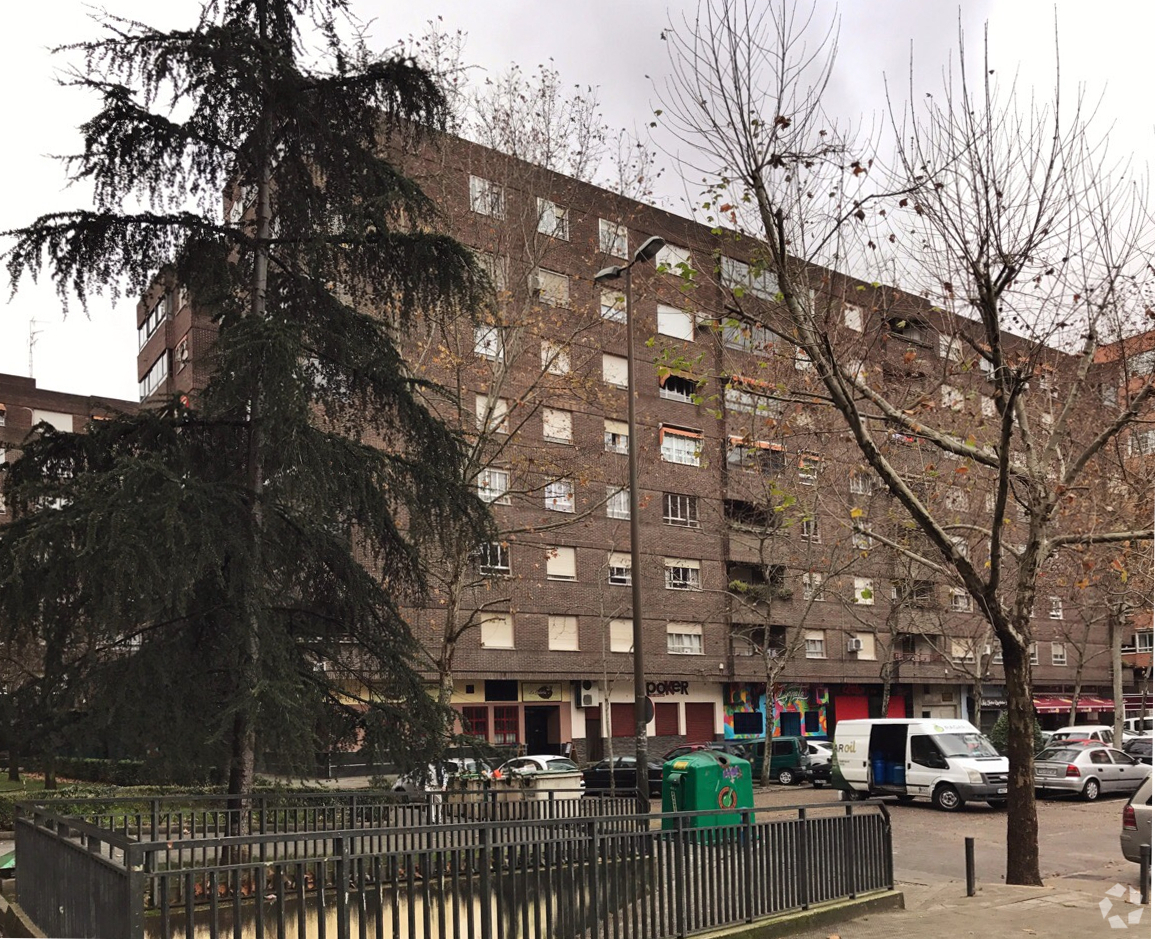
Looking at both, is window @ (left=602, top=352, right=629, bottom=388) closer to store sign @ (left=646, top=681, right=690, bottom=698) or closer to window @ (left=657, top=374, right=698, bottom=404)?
window @ (left=657, top=374, right=698, bottom=404)

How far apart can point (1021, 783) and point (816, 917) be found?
4548 mm

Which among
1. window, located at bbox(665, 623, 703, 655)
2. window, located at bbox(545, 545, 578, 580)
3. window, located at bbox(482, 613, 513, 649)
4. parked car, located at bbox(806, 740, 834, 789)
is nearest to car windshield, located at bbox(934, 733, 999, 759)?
parked car, located at bbox(806, 740, 834, 789)

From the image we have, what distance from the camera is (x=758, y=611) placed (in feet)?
145

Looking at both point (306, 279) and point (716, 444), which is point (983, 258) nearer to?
point (306, 279)

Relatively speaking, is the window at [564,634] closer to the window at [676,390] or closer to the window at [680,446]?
the window at [680,446]

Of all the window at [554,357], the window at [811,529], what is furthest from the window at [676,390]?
the window at [554,357]

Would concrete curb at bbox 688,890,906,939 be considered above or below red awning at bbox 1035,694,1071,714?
above

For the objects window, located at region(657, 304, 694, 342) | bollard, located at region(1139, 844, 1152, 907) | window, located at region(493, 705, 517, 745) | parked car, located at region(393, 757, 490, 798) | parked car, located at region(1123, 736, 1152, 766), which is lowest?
parked car, located at region(1123, 736, 1152, 766)

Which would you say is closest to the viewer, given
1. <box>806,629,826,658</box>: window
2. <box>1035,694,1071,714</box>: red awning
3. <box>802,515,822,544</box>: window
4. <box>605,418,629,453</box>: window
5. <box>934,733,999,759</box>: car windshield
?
<box>802,515,822,544</box>: window

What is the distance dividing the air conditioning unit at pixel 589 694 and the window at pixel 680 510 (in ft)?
21.7

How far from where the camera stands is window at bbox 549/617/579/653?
38.9 meters

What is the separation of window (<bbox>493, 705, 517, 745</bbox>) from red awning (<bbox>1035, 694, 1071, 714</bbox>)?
31027 mm

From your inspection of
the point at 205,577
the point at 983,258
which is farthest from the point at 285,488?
the point at 983,258

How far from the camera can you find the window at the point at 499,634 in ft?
122
